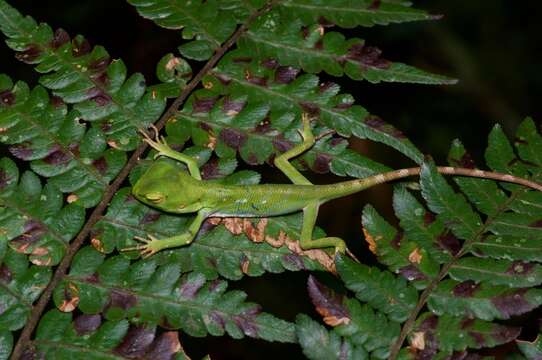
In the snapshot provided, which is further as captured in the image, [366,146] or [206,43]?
[366,146]

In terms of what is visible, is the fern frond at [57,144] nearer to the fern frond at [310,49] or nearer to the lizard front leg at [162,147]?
the lizard front leg at [162,147]

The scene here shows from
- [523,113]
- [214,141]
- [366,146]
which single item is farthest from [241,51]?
[523,113]

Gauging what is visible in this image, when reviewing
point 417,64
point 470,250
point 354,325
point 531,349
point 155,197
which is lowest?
point 417,64

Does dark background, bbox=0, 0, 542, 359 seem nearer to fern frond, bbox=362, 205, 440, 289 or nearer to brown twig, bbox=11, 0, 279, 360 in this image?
brown twig, bbox=11, 0, 279, 360

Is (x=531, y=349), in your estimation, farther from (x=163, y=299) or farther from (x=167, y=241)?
(x=167, y=241)

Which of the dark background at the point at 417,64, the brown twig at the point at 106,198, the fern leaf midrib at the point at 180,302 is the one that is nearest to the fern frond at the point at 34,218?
the brown twig at the point at 106,198

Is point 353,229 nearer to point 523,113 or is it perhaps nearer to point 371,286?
point 523,113

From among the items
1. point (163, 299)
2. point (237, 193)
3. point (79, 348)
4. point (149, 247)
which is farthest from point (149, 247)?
point (237, 193)
